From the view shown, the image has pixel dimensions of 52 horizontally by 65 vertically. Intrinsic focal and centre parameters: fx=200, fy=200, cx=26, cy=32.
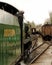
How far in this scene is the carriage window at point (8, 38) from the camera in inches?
233

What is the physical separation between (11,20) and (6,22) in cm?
37

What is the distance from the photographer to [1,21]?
5.92 metres

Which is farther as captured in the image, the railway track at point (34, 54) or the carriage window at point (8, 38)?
the railway track at point (34, 54)

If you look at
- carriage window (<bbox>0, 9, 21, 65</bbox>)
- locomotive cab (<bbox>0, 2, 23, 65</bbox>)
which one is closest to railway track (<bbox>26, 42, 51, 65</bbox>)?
locomotive cab (<bbox>0, 2, 23, 65</bbox>)

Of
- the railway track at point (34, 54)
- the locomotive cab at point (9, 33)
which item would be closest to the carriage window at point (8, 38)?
the locomotive cab at point (9, 33)

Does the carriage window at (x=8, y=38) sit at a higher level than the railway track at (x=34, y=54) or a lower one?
higher

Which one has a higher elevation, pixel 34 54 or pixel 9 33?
pixel 9 33

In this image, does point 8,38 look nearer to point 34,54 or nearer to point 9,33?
point 9,33

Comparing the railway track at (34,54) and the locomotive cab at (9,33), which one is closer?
the locomotive cab at (9,33)

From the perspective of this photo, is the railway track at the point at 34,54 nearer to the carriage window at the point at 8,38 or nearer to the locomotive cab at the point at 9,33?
the locomotive cab at the point at 9,33

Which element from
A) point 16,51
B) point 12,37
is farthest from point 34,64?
point 12,37

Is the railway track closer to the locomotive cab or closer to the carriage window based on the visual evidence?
the locomotive cab

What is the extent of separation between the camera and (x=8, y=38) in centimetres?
625

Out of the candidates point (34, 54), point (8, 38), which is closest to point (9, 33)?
point (8, 38)
